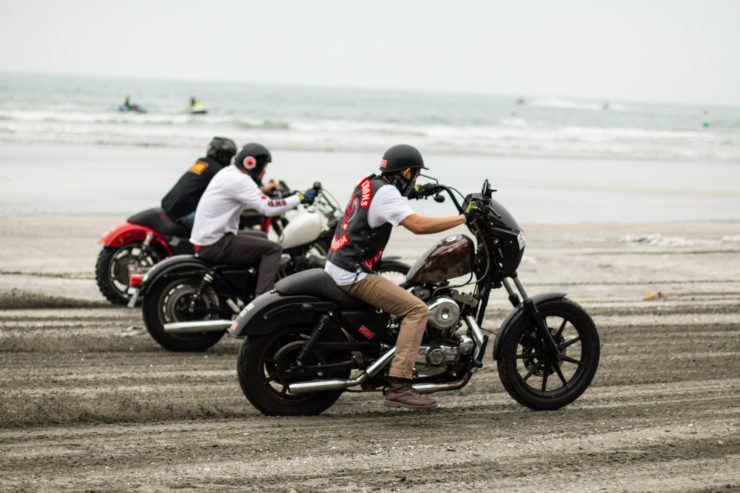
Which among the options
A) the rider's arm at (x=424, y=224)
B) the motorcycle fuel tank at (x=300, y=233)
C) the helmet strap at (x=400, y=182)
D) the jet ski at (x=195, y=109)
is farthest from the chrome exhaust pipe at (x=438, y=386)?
the jet ski at (x=195, y=109)

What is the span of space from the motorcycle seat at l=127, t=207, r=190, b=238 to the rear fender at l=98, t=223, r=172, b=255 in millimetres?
54

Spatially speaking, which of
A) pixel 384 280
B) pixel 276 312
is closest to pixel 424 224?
pixel 384 280

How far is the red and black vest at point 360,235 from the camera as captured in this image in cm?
530

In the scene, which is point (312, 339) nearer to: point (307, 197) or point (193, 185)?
point (307, 197)

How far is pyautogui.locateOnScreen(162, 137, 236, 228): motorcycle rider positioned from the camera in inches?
348

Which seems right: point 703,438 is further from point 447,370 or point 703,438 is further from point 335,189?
point 335,189

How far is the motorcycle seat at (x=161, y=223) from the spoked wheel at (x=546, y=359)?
14.5ft

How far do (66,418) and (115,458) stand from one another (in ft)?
2.87

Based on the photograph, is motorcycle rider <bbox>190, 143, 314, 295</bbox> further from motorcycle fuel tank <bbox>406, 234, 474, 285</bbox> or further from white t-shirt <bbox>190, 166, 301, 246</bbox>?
motorcycle fuel tank <bbox>406, 234, 474, 285</bbox>

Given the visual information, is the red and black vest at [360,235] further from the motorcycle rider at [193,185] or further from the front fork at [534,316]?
the motorcycle rider at [193,185]

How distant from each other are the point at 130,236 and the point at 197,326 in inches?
88.1

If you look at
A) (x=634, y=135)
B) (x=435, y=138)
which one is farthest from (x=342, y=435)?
(x=634, y=135)

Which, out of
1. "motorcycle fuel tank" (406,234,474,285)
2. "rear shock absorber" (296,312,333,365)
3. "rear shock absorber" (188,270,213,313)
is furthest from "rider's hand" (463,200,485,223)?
"rear shock absorber" (188,270,213,313)

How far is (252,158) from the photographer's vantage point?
309 inches
